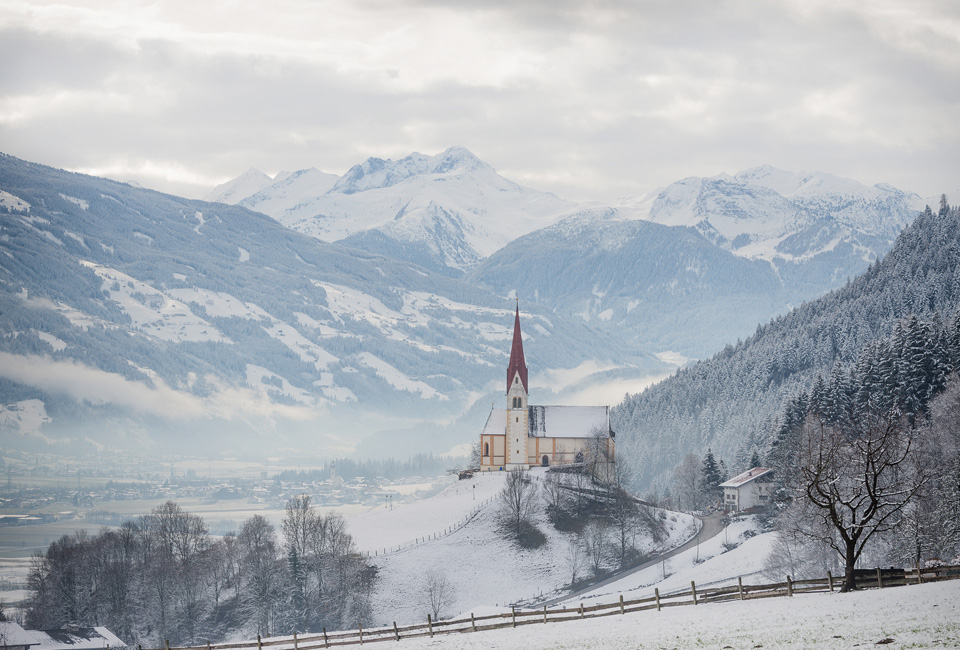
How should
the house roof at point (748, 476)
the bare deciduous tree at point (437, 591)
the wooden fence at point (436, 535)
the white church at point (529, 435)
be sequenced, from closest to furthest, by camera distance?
1. the bare deciduous tree at point (437, 591)
2. the wooden fence at point (436, 535)
3. the house roof at point (748, 476)
4. the white church at point (529, 435)

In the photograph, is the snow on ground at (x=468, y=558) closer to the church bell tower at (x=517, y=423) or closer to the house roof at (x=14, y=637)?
the church bell tower at (x=517, y=423)

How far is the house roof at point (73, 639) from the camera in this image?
89125 millimetres

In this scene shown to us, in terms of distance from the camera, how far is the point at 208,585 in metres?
128

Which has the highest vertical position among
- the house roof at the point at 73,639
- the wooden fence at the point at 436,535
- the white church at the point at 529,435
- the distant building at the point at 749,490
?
the white church at the point at 529,435

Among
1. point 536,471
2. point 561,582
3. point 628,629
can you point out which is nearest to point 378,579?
point 561,582

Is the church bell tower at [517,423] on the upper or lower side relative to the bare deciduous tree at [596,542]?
upper

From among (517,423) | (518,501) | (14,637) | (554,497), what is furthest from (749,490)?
(14,637)

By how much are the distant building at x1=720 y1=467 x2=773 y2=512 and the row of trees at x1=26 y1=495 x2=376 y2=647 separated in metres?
51.2

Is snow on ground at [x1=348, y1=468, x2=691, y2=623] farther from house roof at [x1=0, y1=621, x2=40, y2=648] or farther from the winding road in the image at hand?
house roof at [x1=0, y1=621, x2=40, y2=648]

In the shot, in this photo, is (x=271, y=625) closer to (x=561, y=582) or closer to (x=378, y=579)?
(x=378, y=579)

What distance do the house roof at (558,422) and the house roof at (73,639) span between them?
261ft

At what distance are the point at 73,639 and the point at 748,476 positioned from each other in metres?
90.1

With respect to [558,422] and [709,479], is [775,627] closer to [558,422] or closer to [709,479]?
[709,479]

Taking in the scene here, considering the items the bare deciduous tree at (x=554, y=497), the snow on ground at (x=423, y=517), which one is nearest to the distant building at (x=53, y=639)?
the snow on ground at (x=423, y=517)
